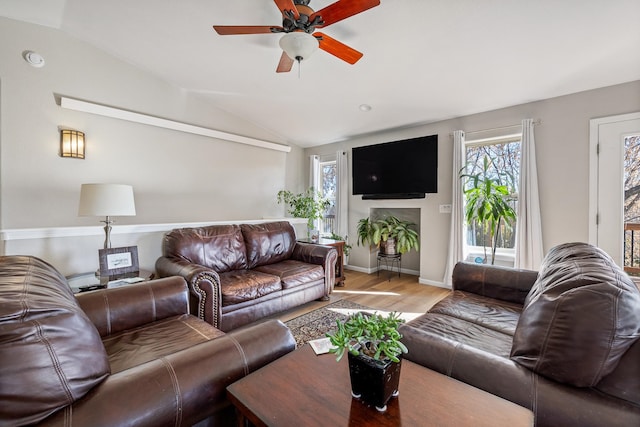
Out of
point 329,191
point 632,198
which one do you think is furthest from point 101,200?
point 632,198

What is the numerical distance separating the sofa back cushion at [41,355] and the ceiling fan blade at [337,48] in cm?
210

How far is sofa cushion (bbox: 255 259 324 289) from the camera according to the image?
120 inches

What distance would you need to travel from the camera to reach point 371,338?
964 mm

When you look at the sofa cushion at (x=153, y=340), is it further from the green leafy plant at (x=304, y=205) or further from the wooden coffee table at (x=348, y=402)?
the green leafy plant at (x=304, y=205)

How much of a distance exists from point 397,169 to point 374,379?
3722 millimetres

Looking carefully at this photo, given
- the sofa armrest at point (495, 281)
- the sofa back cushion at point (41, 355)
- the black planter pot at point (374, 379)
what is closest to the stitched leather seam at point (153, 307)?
the sofa back cushion at point (41, 355)

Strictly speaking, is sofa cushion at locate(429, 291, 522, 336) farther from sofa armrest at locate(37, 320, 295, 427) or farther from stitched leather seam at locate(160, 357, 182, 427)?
stitched leather seam at locate(160, 357, 182, 427)

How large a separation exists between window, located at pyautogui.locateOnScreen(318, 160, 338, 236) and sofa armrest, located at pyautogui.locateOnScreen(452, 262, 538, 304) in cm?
308

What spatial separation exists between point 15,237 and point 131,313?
1.87 meters

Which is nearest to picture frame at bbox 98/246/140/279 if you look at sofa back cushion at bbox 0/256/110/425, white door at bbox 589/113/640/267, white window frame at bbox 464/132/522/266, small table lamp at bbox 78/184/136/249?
small table lamp at bbox 78/184/136/249

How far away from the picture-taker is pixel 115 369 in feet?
4.16

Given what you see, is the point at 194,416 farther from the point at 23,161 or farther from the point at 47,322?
the point at 23,161

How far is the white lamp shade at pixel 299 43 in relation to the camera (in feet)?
6.36

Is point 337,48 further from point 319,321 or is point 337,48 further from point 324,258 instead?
point 319,321
